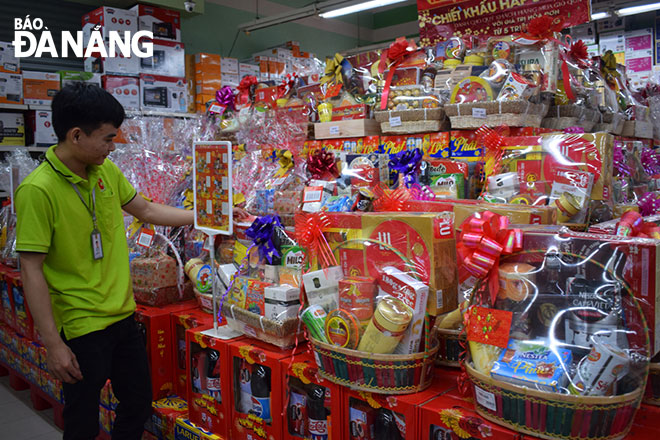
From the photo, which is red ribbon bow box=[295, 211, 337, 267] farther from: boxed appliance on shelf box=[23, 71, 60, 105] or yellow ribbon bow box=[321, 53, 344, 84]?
boxed appliance on shelf box=[23, 71, 60, 105]

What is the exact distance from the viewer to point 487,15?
323cm

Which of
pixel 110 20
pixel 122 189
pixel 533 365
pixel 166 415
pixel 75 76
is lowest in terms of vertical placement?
pixel 166 415

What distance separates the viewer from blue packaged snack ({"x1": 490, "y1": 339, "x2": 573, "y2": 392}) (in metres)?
1.13

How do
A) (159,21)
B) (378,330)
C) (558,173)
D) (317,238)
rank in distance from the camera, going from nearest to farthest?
(378,330) → (317,238) → (558,173) → (159,21)

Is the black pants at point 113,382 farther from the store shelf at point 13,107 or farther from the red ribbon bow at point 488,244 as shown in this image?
the store shelf at point 13,107

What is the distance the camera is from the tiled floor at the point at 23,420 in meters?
2.97

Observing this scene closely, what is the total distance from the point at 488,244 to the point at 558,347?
27cm

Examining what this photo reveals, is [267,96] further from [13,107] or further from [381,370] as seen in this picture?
[13,107]

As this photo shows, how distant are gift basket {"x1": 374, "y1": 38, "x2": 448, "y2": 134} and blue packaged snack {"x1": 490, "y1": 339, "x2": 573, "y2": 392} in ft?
4.58

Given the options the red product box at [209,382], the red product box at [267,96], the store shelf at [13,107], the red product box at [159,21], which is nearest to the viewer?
the red product box at [209,382]

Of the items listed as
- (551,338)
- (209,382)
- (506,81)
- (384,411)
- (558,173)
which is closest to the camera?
(551,338)

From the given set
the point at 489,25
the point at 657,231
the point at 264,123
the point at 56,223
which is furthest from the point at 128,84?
the point at 657,231

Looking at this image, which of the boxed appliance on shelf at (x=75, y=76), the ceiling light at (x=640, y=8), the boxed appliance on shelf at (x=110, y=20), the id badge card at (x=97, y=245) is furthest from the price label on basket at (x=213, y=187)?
the ceiling light at (x=640, y=8)

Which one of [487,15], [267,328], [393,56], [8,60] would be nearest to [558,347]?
[267,328]
